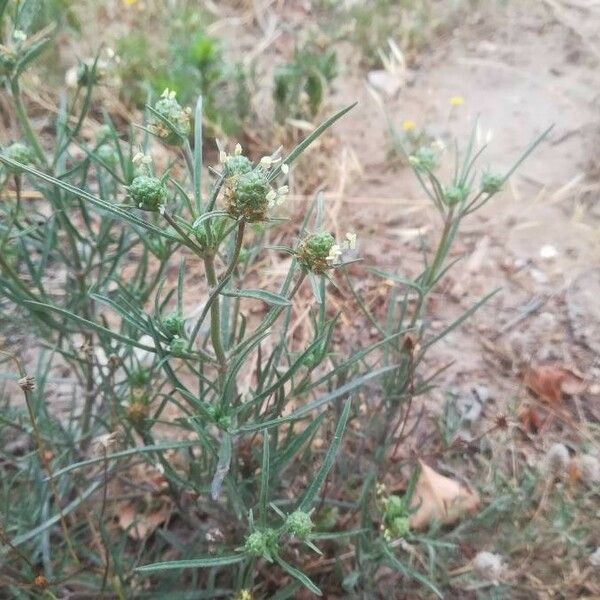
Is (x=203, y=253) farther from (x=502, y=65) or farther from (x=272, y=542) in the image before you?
(x=502, y=65)

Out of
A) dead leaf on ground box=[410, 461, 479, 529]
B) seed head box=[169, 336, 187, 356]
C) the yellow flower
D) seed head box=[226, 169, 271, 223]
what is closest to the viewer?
seed head box=[226, 169, 271, 223]

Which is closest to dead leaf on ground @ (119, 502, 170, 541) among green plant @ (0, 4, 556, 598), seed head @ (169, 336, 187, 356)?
green plant @ (0, 4, 556, 598)

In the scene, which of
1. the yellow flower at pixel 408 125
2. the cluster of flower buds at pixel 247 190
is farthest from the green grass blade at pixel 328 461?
the yellow flower at pixel 408 125

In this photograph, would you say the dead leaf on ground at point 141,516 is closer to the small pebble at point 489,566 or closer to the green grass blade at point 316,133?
the small pebble at point 489,566

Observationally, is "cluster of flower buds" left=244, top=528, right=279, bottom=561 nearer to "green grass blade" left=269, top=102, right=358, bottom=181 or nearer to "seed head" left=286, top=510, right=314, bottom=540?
"seed head" left=286, top=510, right=314, bottom=540

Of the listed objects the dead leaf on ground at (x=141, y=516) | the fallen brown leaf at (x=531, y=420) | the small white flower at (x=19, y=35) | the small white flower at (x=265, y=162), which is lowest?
the dead leaf on ground at (x=141, y=516)

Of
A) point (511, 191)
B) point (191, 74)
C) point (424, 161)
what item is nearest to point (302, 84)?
point (191, 74)

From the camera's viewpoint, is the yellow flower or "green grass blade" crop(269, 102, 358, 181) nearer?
"green grass blade" crop(269, 102, 358, 181)
